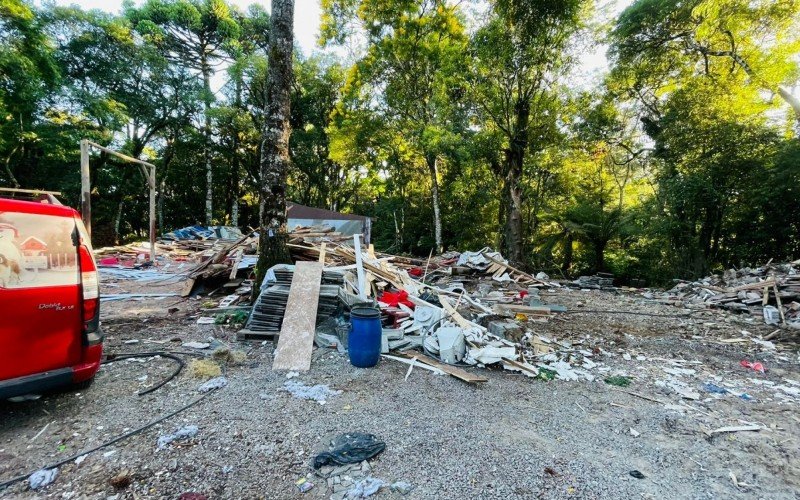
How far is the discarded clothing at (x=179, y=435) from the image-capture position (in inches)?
97.3

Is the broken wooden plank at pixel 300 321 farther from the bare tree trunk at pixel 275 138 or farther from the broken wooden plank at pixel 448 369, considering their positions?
the broken wooden plank at pixel 448 369

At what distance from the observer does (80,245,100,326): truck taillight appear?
2695 mm

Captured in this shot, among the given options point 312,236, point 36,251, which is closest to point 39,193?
point 36,251

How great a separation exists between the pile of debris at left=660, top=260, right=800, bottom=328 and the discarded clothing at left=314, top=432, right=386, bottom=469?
7550 mm

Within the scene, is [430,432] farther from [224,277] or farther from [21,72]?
[21,72]

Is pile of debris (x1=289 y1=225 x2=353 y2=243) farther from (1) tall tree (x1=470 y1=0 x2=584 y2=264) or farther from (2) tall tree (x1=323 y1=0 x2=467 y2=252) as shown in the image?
(1) tall tree (x1=470 y1=0 x2=584 y2=264)

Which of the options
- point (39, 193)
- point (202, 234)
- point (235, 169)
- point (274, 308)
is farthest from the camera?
point (235, 169)

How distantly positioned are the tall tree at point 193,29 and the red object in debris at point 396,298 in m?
19.1

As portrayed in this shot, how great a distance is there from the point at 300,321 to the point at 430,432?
2.33 m

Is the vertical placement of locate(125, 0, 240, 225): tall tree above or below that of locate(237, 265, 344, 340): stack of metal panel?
above

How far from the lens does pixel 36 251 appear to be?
245cm

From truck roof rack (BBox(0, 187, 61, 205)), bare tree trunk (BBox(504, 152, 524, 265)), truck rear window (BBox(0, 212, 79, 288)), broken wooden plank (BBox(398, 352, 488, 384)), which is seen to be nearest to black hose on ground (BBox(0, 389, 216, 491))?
truck rear window (BBox(0, 212, 79, 288))

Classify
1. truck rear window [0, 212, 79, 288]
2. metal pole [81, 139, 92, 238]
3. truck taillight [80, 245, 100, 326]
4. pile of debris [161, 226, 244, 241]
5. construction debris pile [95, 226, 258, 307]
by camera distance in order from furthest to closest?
pile of debris [161, 226, 244, 241] → metal pole [81, 139, 92, 238] → construction debris pile [95, 226, 258, 307] → truck taillight [80, 245, 100, 326] → truck rear window [0, 212, 79, 288]

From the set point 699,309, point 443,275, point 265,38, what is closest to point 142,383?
point 443,275
